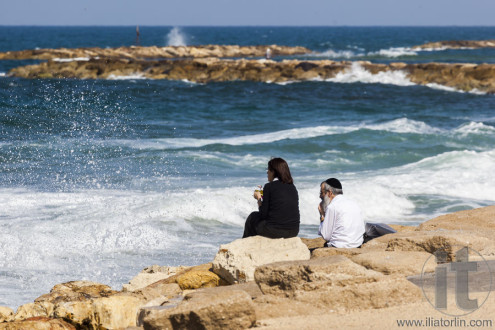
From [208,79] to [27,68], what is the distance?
417 inches

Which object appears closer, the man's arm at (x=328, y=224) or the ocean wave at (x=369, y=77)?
the man's arm at (x=328, y=224)

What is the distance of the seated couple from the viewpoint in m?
6.99

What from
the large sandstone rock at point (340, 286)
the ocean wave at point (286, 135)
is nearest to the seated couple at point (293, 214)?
the large sandstone rock at point (340, 286)

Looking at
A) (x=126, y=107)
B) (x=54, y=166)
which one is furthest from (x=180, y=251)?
(x=126, y=107)

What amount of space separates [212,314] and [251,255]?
192 cm

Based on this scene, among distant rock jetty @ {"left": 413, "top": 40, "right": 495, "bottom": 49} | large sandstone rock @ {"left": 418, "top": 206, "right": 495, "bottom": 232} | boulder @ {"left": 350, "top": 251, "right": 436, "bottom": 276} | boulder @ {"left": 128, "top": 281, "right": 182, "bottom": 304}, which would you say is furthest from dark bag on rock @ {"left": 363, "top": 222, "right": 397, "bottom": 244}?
distant rock jetty @ {"left": 413, "top": 40, "right": 495, "bottom": 49}

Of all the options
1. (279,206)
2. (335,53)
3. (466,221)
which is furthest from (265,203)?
(335,53)

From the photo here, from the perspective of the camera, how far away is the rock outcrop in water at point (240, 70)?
37.9m

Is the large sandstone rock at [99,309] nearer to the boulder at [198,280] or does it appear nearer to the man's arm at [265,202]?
the boulder at [198,280]

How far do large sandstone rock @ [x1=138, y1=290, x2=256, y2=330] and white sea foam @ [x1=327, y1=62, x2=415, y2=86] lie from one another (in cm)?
3416

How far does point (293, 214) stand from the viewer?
23.3 ft

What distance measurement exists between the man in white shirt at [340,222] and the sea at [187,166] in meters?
2.40

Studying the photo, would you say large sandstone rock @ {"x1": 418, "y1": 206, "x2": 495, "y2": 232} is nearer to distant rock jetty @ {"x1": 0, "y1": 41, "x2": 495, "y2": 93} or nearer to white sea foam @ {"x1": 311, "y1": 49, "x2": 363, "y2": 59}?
distant rock jetty @ {"x1": 0, "y1": 41, "x2": 495, "y2": 93}

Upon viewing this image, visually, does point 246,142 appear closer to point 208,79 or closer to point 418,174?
point 418,174
